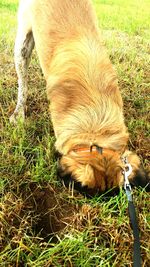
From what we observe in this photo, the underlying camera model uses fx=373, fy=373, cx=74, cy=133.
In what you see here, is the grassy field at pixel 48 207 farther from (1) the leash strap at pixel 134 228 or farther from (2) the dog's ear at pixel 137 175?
(1) the leash strap at pixel 134 228

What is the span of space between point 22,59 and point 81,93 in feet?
5.13

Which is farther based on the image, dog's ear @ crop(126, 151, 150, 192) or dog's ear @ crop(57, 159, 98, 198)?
dog's ear @ crop(126, 151, 150, 192)

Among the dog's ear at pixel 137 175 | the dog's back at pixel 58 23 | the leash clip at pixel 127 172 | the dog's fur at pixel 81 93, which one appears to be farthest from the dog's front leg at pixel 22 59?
the leash clip at pixel 127 172

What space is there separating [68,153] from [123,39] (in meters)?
4.52

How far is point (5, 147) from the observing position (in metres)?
3.26

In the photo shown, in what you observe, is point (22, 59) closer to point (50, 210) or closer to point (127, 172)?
point (50, 210)

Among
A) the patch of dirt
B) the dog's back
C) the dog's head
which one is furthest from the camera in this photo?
the dog's back

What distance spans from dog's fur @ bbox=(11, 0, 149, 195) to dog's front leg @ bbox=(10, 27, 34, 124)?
238 mm

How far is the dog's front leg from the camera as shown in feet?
13.2

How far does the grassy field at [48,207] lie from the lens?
236cm

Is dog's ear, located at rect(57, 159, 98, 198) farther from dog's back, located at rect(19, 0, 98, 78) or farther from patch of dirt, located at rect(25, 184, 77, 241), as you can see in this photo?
dog's back, located at rect(19, 0, 98, 78)

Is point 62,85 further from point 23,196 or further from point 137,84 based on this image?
point 137,84

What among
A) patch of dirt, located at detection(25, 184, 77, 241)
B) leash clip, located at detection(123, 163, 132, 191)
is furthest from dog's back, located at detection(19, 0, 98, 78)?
leash clip, located at detection(123, 163, 132, 191)

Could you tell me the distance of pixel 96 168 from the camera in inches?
98.1
